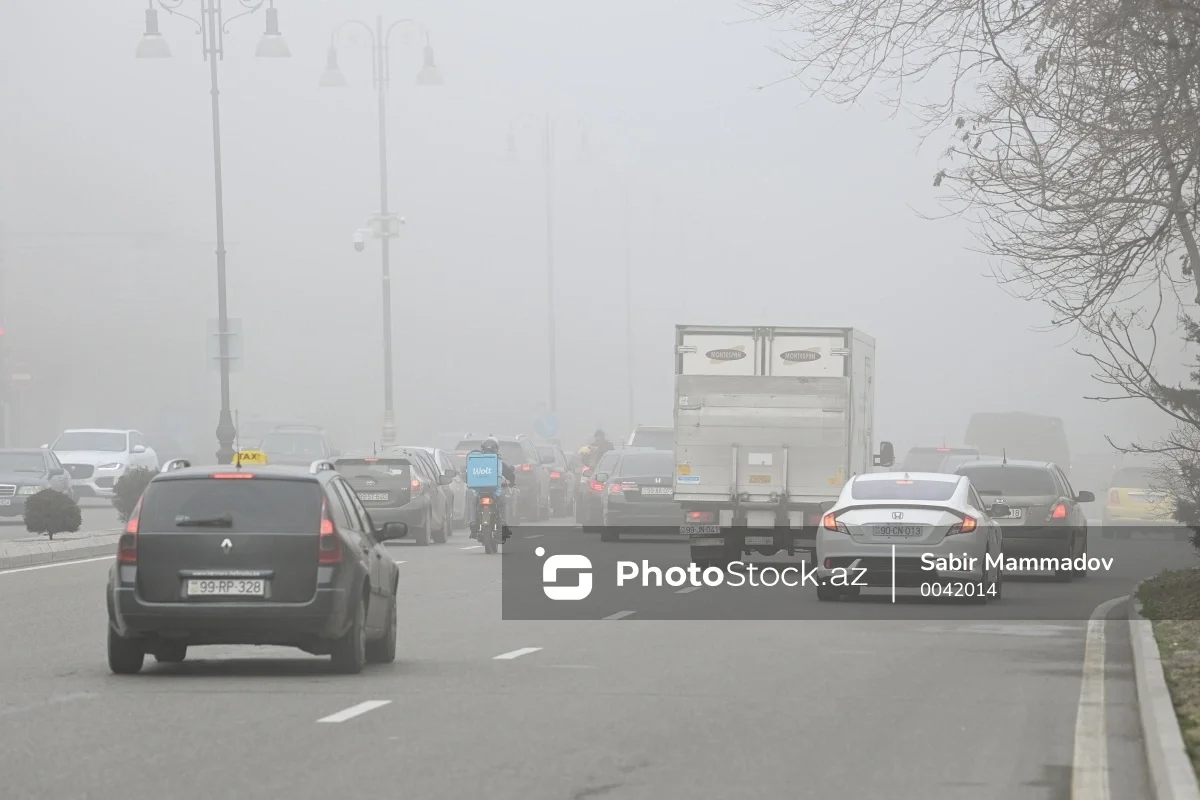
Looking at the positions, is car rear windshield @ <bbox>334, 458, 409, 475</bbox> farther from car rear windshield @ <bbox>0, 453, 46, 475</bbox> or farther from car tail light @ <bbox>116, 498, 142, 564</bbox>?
car tail light @ <bbox>116, 498, 142, 564</bbox>

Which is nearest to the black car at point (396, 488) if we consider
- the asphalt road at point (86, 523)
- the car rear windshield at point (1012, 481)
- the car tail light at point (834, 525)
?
the asphalt road at point (86, 523)

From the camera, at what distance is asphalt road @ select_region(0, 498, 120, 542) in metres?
34.8

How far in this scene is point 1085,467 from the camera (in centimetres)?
9156

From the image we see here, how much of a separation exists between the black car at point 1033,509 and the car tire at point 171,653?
50.0 feet

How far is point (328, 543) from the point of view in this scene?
45.8 ft

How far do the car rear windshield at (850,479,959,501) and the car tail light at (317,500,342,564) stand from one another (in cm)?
930

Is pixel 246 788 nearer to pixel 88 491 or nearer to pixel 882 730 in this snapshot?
pixel 882 730

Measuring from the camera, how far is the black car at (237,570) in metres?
13.7

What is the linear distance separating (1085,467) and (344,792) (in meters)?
85.4

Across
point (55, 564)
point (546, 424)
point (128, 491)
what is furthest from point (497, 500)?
point (546, 424)

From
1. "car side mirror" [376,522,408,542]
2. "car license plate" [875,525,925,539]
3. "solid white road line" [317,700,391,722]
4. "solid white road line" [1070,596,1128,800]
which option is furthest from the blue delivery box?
"solid white road line" [317,700,391,722]

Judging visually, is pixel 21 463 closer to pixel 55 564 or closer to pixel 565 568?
pixel 55 564

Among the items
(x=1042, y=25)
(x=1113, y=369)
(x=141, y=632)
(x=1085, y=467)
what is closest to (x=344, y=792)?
(x=141, y=632)

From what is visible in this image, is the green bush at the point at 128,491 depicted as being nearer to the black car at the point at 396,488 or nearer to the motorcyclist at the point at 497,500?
the black car at the point at 396,488
